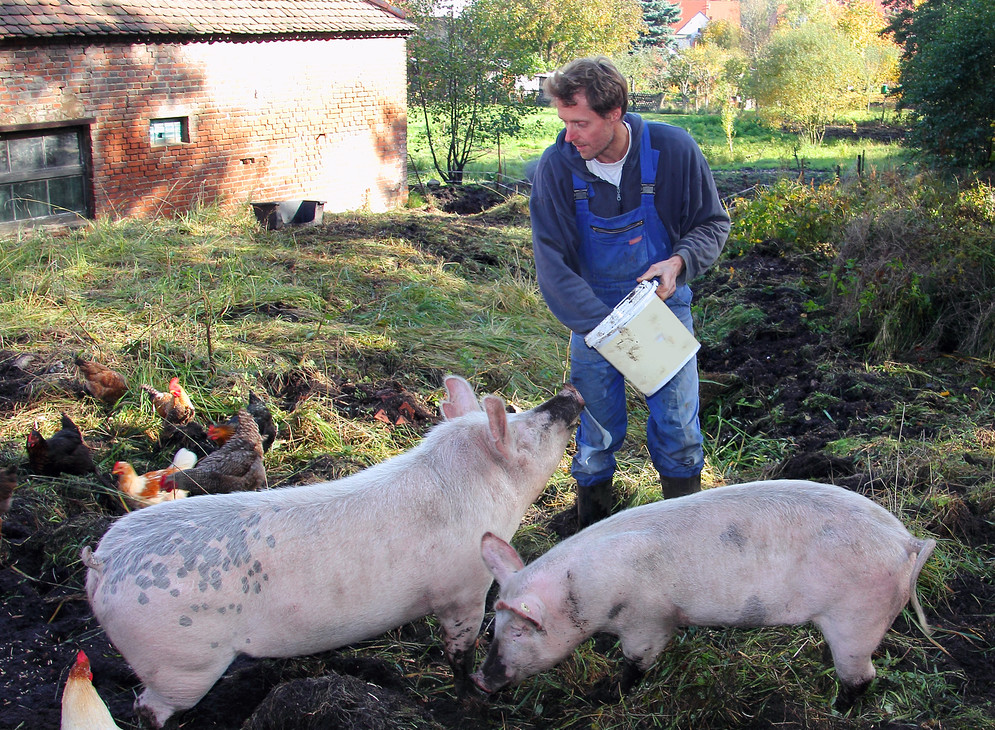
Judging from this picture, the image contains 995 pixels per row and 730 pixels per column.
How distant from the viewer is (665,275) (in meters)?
3.67

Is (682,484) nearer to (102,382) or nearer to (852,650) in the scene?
(852,650)

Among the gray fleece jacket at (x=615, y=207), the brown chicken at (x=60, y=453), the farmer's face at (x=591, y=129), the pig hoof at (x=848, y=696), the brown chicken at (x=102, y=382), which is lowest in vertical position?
the pig hoof at (x=848, y=696)

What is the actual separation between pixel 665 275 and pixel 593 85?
2.79 feet

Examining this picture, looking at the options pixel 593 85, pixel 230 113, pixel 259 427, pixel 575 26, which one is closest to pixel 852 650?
pixel 593 85

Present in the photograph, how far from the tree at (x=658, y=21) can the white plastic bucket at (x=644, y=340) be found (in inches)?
2268

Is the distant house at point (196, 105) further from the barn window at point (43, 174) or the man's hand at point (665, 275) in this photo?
the man's hand at point (665, 275)

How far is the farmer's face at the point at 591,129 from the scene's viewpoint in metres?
3.64

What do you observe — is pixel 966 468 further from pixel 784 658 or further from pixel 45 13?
pixel 45 13

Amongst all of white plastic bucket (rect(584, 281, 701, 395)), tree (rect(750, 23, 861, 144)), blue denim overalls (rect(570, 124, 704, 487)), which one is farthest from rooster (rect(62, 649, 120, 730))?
tree (rect(750, 23, 861, 144))

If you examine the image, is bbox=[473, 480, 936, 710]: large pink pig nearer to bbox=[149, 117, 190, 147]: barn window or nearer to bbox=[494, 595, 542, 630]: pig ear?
bbox=[494, 595, 542, 630]: pig ear

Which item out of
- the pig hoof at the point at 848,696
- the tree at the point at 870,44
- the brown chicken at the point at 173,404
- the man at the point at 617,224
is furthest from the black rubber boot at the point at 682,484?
the tree at the point at 870,44

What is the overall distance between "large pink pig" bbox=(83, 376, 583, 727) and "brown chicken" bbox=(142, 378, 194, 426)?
7.00 feet

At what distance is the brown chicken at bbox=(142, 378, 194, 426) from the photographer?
17.7 feet

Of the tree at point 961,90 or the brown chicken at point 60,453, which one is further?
the tree at point 961,90
